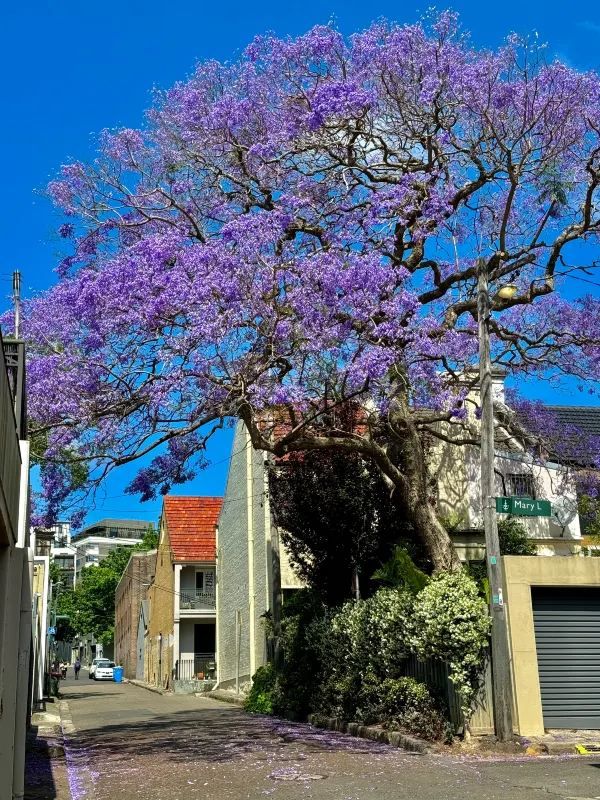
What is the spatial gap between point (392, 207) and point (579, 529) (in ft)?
40.1

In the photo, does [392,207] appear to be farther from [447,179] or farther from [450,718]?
[450,718]

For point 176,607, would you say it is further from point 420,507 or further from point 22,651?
point 22,651

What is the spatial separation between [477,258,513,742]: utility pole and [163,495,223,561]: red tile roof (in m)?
28.0

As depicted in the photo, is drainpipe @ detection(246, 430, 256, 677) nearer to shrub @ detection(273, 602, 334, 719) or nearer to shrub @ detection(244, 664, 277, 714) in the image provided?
shrub @ detection(244, 664, 277, 714)

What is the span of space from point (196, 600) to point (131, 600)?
69.5 feet

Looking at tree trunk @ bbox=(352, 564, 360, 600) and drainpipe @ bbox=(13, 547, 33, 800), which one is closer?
drainpipe @ bbox=(13, 547, 33, 800)

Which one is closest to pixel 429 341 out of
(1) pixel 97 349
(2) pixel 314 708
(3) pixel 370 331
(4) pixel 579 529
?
(3) pixel 370 331

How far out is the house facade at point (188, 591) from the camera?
4103 cm

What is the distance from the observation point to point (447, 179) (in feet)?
58.0

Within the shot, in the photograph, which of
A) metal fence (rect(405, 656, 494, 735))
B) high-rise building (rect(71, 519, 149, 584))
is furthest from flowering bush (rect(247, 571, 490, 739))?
high-rise building (rect(71, 519, 149, 584))

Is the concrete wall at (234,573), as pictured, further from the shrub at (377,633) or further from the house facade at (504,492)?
the shrub at (377,633)

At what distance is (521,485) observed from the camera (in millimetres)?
24609

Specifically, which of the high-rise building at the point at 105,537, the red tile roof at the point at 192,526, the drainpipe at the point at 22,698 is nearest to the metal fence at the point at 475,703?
the drainpipe at the point at 22,698

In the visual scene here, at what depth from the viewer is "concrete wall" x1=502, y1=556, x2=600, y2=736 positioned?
14227 mm
